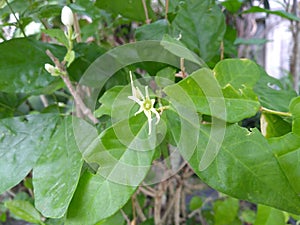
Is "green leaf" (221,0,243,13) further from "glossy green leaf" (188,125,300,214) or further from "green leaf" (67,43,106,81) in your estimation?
"glossy green leaf" (188,125,300,214)

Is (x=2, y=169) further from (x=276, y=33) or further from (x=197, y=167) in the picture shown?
(x=276, y=33)

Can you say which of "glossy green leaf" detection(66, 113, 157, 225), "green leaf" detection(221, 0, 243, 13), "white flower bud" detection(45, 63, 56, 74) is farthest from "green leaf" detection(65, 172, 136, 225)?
"green leaf" detection(221, 0, 243, 13)

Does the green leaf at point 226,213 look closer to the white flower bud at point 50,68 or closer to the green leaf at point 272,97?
the green leaf at point 272,97

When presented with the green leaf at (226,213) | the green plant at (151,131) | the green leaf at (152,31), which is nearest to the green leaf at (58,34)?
the green plant at (151,131)

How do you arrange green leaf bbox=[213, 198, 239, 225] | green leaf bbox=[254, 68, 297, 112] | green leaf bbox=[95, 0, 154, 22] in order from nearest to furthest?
green leaf bbox=[254, 68, 297, 112]
green leaf bbox=[95, 0, 154, 22]
green leaf bbox=[213, 198, 239, 225]

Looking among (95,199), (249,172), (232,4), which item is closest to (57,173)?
(95,199)

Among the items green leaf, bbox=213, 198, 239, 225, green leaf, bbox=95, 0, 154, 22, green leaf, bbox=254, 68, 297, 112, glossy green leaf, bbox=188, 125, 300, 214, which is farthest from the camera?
green leaf, bbox=213, 198, 239, 225

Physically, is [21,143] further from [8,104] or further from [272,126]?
[272,126]

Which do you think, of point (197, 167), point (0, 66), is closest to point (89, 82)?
point (0, 66)
